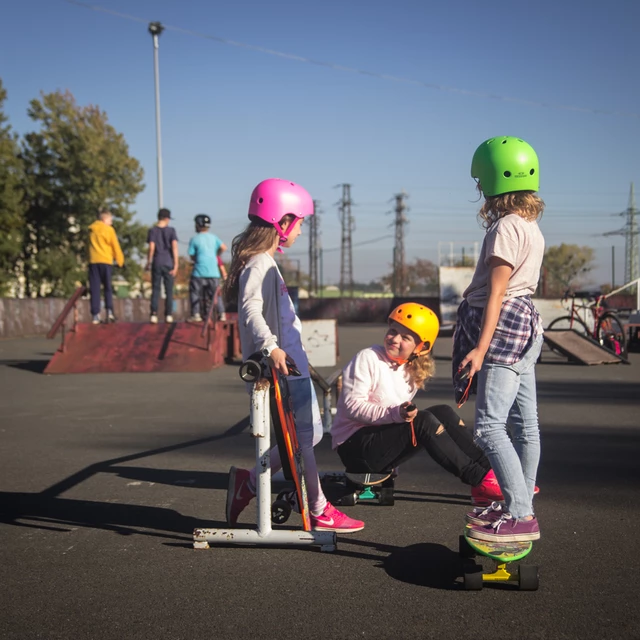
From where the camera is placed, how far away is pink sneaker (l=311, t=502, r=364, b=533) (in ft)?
12.8

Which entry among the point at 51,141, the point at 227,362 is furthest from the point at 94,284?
the point at 51,141

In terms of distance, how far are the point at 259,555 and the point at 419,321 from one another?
1604 mm

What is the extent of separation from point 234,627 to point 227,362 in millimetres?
12266

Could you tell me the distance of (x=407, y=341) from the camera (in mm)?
4367

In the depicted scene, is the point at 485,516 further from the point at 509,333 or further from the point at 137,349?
the point at 137,349

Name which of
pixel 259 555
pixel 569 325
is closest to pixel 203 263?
pixel 569 325

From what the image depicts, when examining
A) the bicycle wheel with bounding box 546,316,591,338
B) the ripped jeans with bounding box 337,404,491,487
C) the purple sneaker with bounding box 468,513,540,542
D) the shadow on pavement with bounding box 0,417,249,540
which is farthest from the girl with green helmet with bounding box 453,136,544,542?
the bicycle wheel with bounding box 546,316,591,338

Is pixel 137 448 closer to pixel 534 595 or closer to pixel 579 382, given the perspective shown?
pixel 534 595

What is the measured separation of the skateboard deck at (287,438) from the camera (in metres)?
3.62

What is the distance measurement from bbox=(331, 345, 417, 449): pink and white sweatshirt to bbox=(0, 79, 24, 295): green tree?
37005mm

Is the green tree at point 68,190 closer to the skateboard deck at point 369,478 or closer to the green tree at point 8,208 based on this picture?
the green tree at point 8,208

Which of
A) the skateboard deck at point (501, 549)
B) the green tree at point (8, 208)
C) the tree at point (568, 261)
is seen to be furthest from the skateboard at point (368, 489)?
the tree at point (568, 261)

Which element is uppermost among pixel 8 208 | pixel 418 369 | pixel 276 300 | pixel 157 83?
pixel 157 83

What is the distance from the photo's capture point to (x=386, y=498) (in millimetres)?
4559
